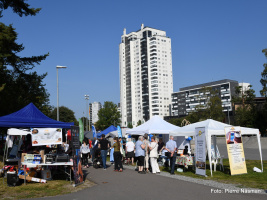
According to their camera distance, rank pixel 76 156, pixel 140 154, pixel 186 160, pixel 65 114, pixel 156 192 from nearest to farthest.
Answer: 1. pixel 156 192
2. pixel 76 156
3. pixel 186 160
4. pixel 140 154
5. pixel 65 114

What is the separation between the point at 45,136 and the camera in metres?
11.9

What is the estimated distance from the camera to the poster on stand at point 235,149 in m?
12.6

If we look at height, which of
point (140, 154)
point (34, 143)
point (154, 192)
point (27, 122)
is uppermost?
point (27, 122)

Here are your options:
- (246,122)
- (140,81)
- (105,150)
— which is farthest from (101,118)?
(105,150)

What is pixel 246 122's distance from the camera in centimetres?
5325

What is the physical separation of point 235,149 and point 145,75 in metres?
137

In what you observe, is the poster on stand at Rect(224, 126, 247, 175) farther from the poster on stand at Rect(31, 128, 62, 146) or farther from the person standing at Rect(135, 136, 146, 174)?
the poster on stand at Rect(31, 128, 62, 146)

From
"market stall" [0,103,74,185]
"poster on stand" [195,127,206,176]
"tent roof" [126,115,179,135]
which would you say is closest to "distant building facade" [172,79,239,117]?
"tent roof" [126,115,179,135]

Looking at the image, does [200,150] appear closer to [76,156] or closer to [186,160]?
[186,160]

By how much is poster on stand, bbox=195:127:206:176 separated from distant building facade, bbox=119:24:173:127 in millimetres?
132444

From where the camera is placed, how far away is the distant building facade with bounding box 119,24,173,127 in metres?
147

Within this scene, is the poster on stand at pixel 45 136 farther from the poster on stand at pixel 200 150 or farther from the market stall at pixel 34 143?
the poster on stand at pixel 200 150

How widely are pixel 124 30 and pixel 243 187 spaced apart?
533 ft

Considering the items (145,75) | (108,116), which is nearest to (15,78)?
(108,116)
